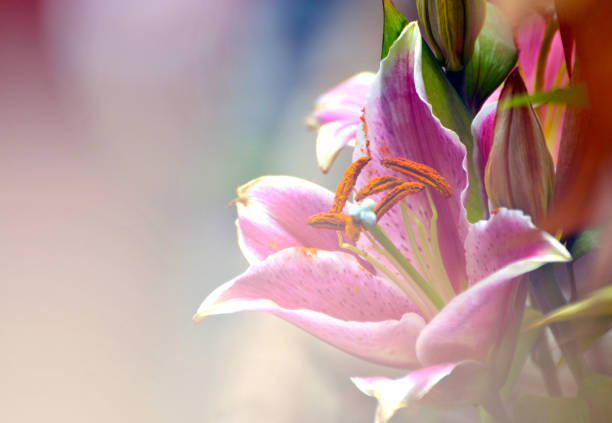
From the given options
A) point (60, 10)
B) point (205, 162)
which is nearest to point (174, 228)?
point (205, 162)

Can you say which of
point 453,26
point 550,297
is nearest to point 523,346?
point 550,297

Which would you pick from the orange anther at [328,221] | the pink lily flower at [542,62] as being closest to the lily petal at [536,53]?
the pink lily flower at [542,62]

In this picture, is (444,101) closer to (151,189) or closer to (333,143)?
(333,143)

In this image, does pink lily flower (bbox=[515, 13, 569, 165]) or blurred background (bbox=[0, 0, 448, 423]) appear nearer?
pink lily flower (bbox=[515, 13, 569, 165])

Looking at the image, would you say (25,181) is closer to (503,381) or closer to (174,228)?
(174,228)

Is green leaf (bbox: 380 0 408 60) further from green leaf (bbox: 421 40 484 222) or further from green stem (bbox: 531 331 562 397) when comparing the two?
green stem (bbox: 531 331 562 397)

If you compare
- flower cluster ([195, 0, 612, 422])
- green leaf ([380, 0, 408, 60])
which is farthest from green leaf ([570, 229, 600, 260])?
green leaf ([380, 0, 408, 60])
